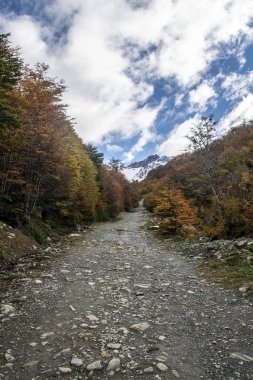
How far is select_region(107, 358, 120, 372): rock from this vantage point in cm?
497

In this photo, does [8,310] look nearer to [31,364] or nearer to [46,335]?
[46,335]

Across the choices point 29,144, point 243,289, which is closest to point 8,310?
point 243,289

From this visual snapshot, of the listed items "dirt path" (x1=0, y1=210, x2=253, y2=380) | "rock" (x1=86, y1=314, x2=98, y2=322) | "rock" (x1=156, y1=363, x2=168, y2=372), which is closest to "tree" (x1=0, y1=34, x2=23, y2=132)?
"dirt path" (x1=0, y1=210, x2=253, y2=380)

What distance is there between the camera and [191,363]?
5164 mm

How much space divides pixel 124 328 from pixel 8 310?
118 inches

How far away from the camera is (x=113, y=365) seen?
5059 millimetres

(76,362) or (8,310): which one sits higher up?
(8,310)

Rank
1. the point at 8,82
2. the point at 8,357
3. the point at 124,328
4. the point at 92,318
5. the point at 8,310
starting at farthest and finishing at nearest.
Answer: the point at 8,82
the point at 8,310
the point at 92,318
the point at 124,328
the point at 8,357

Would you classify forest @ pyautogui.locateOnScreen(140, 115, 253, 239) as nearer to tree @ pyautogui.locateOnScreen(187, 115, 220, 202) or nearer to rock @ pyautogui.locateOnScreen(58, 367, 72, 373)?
tree @ pyautogui.locateOnScreen(187, 115, 220, 202)

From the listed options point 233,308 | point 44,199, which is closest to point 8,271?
point 233,308

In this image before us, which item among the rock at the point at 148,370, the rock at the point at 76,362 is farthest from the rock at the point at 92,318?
the rock at the point at 148,370

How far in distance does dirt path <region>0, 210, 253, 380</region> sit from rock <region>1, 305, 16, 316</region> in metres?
0.05

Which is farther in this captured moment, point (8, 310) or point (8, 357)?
point (8, 310)

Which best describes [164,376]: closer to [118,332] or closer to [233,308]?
[118,332]
